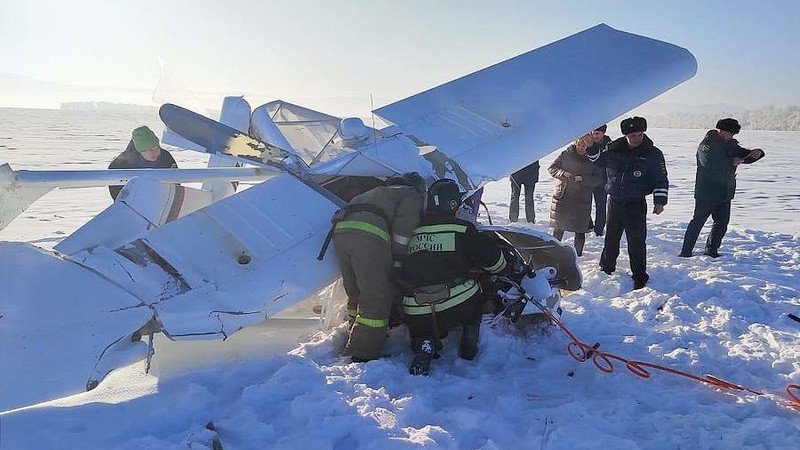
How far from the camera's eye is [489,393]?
3.37 metres

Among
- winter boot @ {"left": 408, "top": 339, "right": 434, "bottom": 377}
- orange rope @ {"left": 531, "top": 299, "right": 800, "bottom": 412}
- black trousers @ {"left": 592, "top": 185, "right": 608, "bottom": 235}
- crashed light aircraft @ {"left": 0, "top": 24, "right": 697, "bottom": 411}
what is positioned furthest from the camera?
black trousers @ {"left": 592, "top": 185, "right": 608, "bottom": 235}

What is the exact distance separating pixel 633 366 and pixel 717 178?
12.4 feet

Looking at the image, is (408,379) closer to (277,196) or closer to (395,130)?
(277,196)

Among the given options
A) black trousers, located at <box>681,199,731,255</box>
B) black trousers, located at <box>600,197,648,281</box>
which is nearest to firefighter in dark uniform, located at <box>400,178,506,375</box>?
black trousers, located at <box>600,197,648,281</box>

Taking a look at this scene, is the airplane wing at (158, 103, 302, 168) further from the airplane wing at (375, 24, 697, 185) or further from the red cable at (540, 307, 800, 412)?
the red cable at (540, 307, 800, 412)

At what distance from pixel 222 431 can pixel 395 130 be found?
3.02 metres

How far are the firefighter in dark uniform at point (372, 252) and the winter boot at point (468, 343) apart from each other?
54 cm

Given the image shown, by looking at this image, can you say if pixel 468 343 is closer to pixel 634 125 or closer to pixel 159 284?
pixel 159 284

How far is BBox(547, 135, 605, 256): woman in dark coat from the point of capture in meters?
6.66

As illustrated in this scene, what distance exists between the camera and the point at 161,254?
351 centimetres

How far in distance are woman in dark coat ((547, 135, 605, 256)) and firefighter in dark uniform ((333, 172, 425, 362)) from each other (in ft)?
11.0

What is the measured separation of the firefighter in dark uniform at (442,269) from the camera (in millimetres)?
3773

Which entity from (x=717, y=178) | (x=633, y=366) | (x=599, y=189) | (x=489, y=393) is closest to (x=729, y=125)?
(x=717, y=178)

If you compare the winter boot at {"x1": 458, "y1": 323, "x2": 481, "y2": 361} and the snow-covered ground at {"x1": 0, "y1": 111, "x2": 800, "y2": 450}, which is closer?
the snow-covered ground at {"x1": 0, "y1": 111, "x2": 800, "y2": 450}
